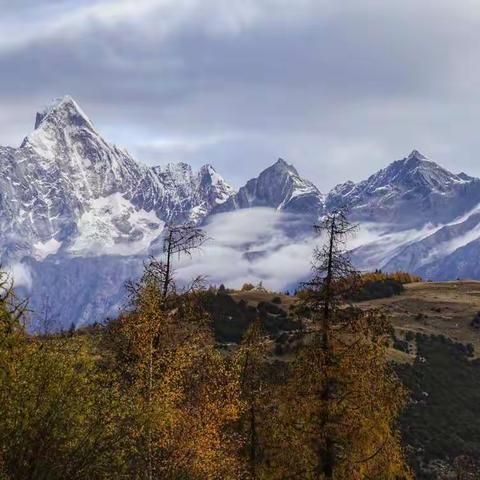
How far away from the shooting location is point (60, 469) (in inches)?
713

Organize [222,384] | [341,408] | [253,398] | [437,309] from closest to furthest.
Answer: [341,408] → [222,384] → [253,398] → [437,309]

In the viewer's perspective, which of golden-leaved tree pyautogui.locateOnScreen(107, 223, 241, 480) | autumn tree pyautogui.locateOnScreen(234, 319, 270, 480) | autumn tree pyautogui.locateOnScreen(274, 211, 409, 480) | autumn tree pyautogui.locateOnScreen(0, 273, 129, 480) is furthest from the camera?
autumn tree pyautogui.locateOnScreen(234, 319, 270, 480)

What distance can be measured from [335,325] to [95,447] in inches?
571

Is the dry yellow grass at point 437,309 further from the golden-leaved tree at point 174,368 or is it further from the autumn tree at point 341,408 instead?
the autumn tree at point 341,408

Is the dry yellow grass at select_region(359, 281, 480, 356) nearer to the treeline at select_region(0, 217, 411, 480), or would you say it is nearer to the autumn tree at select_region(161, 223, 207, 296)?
the treeline at select_region(0, 217, 411, 480)

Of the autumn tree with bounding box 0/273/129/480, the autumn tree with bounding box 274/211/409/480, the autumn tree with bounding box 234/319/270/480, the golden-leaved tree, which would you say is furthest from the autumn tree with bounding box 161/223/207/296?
the autumn tree with bounding box 0/273/129/480

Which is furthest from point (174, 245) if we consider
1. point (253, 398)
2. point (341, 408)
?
point (253, 398)

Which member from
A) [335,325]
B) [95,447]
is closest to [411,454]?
[335,325]

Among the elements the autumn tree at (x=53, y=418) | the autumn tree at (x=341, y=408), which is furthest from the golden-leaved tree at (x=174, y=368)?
the autumn tree at (x=53, y=418)

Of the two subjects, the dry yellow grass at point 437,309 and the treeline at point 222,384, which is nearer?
the treeline at point 222,384

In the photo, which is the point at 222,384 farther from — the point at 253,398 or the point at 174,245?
the point at 174,245

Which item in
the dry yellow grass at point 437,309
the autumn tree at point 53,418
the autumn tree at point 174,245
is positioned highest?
the dry yellow grass at point 437,309

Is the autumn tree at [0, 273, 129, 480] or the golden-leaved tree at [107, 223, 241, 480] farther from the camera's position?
the golden-leaved tree at [107, 223, 241, 480]

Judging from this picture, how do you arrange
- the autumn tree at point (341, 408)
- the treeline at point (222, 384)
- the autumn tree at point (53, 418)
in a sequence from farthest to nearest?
the autumn tree at point (341, 408), the treeline at point (222, 384), the autumn tree at point (53, 418)
